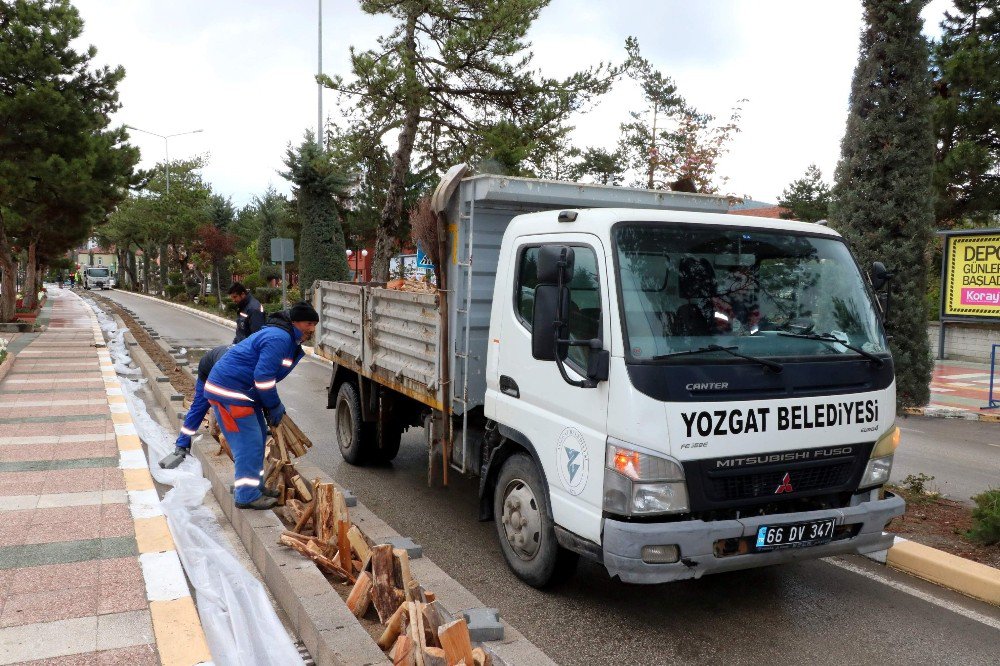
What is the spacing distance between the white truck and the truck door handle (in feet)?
0.05

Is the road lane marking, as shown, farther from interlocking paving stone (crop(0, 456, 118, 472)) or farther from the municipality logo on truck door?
interlocking paving stone (crop(0, 456, 118, 472))

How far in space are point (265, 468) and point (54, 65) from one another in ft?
59.0

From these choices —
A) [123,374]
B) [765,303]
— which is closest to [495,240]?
[765,303]

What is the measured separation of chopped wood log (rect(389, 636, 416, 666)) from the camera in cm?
310

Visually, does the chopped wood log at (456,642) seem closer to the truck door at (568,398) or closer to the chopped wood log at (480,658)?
the chopped wood log at (480,658)

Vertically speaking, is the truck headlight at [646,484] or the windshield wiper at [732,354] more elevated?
the windshield wiper at [732,354]

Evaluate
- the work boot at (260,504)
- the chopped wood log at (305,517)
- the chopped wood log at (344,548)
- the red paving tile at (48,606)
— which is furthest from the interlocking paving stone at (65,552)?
the chopped wood log at (344,548)

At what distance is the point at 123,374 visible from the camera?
528 inches

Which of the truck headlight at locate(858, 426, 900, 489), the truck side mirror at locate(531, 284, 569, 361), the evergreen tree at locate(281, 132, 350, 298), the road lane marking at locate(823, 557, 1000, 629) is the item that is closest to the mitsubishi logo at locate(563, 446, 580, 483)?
the truck side mirror at locate(531, 284, 569, 361)

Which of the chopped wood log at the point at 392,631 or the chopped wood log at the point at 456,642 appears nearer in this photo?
the chopped wood log at the point at 456,642

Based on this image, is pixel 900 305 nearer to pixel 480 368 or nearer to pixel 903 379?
pixel 903 379

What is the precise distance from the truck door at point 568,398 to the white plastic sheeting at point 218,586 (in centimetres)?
→ 150

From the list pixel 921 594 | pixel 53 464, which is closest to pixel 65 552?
pixel 53 464

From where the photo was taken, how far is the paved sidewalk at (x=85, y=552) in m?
3.55
